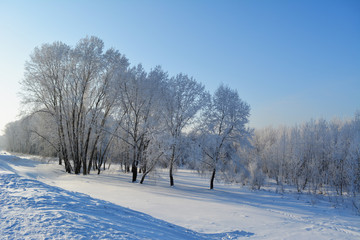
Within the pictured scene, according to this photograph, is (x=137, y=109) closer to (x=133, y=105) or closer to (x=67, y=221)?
(x=133, y=105)

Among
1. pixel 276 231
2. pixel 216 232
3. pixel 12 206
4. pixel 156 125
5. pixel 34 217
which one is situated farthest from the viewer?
pixel 156 125

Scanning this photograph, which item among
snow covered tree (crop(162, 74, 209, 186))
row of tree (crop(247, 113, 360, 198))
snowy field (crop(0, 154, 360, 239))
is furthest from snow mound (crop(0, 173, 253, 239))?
row of tree (crop(247, 113, 360, 198))

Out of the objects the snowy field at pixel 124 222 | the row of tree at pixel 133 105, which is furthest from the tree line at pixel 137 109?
the snowy field at pixel 124 222

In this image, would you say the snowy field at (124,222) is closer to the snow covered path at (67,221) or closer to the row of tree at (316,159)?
the snow covered path at (67,221)

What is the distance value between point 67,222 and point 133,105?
53.3 feet

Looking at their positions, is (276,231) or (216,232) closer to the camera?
(216,232)

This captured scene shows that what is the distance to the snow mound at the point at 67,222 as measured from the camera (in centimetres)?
461

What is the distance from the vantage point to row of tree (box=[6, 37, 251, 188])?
65.9ft

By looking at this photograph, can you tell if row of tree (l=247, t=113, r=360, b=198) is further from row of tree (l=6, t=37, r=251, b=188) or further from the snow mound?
the snow mound

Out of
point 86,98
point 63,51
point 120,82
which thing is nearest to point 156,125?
point 120,82

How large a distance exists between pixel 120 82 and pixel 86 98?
556 cm

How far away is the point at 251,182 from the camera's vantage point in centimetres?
2470

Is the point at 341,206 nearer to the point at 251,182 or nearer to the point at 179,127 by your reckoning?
the point at 251,182

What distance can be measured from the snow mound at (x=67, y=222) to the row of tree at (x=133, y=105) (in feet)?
38.2
